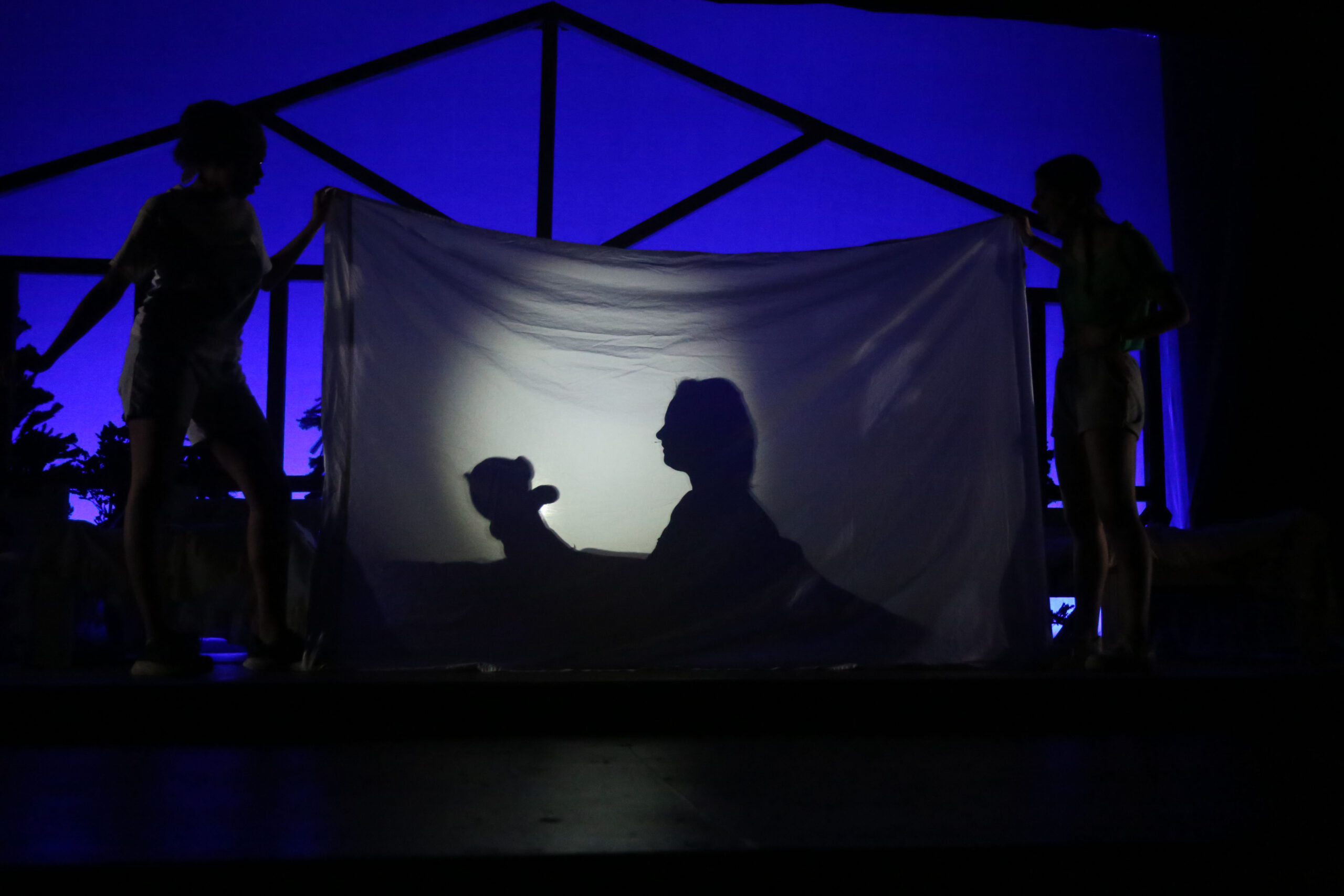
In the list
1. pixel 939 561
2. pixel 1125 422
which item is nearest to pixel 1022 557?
pixel 939 561

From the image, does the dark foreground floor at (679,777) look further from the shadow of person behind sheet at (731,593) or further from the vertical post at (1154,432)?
the vertical post at (1154,432)

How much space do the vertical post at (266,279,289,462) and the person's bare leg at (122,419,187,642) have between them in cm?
164

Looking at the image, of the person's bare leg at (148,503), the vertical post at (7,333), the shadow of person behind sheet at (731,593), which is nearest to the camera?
the person's bare leg at (148,503)

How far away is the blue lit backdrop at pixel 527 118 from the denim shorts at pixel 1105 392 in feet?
4.96

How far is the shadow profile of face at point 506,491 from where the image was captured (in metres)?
2.63

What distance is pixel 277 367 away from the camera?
3939mm

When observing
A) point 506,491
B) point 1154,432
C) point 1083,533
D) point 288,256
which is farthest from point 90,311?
point 1154,432

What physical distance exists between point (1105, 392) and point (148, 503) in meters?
2.37

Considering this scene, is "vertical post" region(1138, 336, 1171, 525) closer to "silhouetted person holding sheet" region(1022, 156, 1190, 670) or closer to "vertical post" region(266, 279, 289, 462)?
"silhouetted person holding sheet" region(1022, 156, 1190, 670)

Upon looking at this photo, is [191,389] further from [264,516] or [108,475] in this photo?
[108,475]

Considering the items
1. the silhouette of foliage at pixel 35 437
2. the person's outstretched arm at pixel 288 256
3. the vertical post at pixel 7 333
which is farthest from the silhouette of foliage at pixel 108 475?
the person's outstretched arm at pixel 288 256

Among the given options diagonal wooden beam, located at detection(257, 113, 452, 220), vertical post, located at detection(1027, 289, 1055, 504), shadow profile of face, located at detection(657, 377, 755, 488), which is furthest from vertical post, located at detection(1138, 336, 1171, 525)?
diagonal wooden beam, located at detection(257, 113, 452, 220)

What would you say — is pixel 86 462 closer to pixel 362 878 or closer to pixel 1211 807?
pixel 362 878

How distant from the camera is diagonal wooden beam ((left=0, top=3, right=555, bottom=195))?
3.76 m
